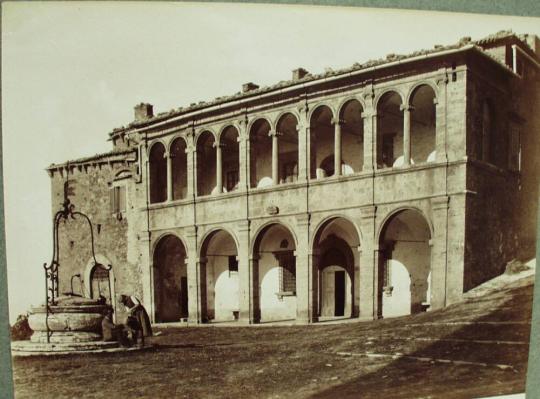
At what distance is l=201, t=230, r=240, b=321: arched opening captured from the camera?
543 cm

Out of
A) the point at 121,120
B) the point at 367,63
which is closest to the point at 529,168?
the point at 367,63

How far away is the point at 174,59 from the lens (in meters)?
4.84

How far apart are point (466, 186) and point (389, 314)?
1.35 m

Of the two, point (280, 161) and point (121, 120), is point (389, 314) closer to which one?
point (280, 161)

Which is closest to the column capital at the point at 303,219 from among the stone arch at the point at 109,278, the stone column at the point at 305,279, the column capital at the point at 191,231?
the stone column at the point at 305,279

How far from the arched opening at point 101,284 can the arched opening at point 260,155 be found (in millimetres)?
1442

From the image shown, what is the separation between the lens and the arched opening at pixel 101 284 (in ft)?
16.0

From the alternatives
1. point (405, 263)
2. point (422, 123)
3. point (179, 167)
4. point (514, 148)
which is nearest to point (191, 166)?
point (179, 167)

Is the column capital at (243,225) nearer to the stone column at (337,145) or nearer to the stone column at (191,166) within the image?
the stone column at (191,166)

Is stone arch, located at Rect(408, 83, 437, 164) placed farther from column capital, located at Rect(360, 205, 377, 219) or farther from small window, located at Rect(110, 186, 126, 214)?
small window, located at Rect(110, 186, 126, 214)

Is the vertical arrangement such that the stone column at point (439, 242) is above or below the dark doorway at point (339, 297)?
above

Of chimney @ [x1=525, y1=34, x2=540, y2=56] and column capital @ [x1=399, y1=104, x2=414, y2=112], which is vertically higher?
chimney @ [x1=525, y1=34, x2=540, y2=56]

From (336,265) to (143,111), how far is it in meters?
2.53

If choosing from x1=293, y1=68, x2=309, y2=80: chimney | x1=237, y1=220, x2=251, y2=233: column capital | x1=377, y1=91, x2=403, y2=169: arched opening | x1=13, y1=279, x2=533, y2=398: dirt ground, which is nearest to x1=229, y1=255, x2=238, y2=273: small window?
x1=237, y1=220, x2=251, y2=233: column capital
